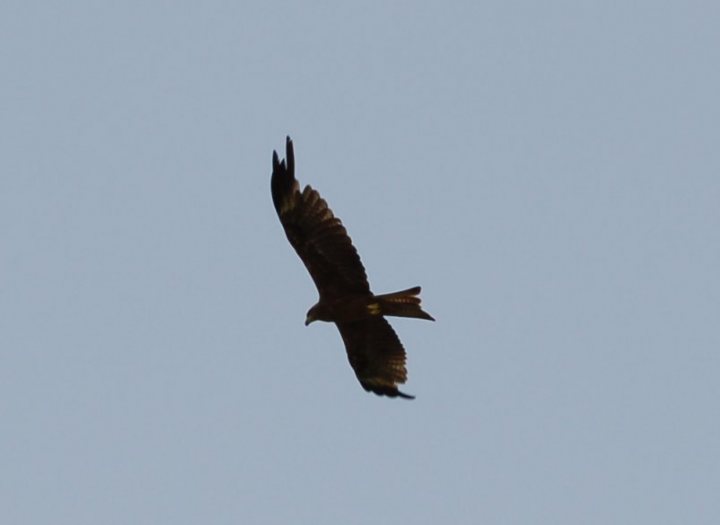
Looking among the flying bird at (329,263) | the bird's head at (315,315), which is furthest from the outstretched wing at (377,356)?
the bird's head at (315,315)

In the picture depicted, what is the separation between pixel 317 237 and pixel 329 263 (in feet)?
0.95

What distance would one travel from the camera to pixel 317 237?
14141 millimetres

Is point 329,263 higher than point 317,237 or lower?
lower

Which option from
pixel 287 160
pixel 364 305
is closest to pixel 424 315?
pixel 364 305

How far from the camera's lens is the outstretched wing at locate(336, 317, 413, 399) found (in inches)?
578

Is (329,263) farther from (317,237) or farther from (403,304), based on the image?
(403,304)

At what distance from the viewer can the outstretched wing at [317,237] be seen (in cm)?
1405

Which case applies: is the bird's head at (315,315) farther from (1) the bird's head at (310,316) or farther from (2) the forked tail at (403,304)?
(2) the forked tail at (403,304)

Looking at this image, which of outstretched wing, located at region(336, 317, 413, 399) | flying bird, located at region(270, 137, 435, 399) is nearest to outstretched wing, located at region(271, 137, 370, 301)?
flying bird, located at region(270, 137, 435, 399)

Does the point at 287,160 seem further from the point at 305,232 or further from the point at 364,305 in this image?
the point at 364,305

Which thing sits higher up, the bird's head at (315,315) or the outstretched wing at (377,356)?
the bird's head at (315,315)

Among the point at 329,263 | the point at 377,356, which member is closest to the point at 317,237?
the point at 329,263

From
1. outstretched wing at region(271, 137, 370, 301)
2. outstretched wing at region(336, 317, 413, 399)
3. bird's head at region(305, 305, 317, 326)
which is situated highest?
outstretched wing at region(271, 137, 370, 301)

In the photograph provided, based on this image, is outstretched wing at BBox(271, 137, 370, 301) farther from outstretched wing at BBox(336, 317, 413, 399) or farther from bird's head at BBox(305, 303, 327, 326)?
outstretched wing at BBox(336, 317, 413, 399)
